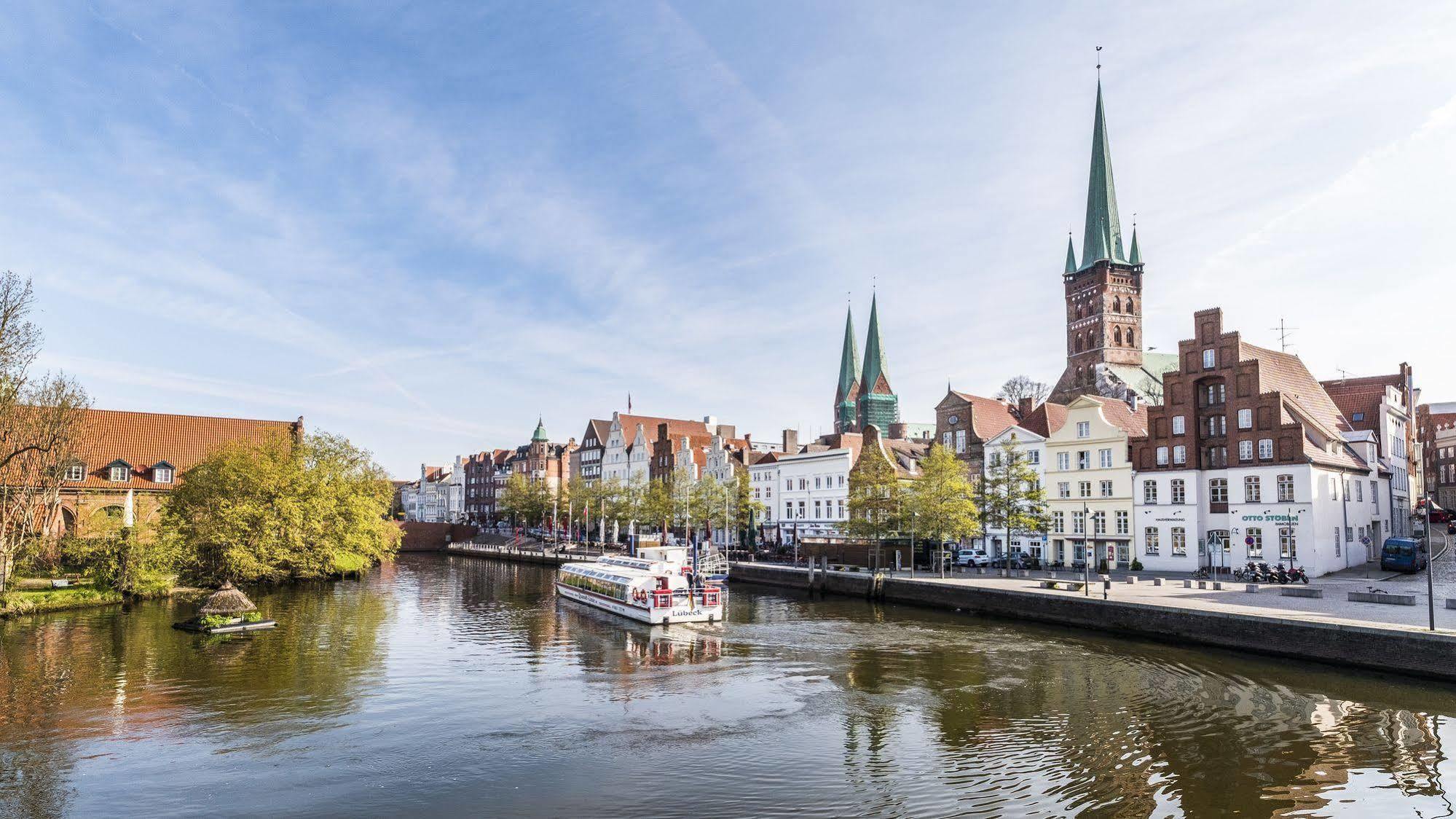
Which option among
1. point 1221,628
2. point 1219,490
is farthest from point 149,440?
point 1219,490

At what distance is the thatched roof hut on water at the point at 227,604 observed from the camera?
36.5 meters

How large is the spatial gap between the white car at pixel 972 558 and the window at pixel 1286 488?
781 inches

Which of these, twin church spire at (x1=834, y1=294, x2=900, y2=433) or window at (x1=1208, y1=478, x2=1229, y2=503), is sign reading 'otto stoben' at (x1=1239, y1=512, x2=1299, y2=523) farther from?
twin church spire at (x1=834, y1=294, x2=900, y2=433)

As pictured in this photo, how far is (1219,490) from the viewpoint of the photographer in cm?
5319

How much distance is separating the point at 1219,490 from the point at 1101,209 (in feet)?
222

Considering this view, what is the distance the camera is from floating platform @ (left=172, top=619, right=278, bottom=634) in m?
36.1

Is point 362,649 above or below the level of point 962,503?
below

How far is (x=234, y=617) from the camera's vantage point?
37.2 m

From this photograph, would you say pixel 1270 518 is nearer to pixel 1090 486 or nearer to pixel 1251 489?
pixel 1251 489

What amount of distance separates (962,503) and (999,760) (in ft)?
131

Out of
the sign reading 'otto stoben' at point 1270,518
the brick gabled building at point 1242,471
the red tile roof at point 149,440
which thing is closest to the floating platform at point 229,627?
the red tile roof at point 149,440

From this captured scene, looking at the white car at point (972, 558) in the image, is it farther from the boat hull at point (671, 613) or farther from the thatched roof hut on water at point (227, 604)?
the thatched roof hut on water at point (227, 604)

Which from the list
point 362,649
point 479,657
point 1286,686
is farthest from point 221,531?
point 1286,686

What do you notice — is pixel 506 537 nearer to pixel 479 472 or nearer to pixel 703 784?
pixel 479 472
